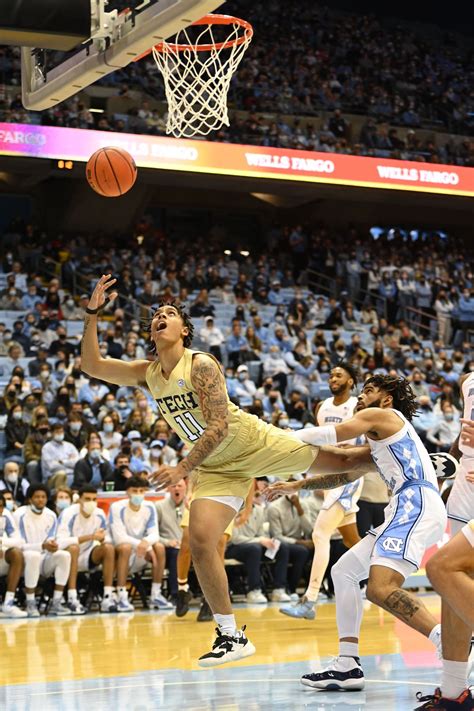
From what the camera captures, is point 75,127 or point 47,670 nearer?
point 47,670

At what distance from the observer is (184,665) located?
7.55 meters

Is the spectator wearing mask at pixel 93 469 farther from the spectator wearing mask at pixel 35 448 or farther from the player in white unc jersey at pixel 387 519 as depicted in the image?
the player in white unc jersey at pixel 387 519

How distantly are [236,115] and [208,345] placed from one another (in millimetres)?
7168

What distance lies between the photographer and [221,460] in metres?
6.34

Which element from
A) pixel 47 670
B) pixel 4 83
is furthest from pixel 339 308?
pixel 47 670

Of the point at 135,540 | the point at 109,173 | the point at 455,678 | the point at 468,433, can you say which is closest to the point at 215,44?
the point at 109,173

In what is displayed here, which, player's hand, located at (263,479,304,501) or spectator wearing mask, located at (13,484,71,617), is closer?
player's hand, located at (263,479,304,501)

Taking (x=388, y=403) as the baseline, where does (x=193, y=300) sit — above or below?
above

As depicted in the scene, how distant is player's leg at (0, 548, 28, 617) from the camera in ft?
34.8

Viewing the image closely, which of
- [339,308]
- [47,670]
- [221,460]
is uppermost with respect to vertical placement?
[339,308]

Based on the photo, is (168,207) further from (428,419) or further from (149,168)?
(428,419)

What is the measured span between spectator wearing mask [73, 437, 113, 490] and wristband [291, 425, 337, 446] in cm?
615

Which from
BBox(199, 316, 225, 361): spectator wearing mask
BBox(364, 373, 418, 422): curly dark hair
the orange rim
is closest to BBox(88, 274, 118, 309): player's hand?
BBox(364, 373, 418, 422): curly dark hair

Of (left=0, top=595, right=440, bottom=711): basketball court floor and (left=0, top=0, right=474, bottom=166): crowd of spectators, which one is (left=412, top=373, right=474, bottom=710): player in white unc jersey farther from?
(left=0, top=0, right=474, bottom=166): crowd of spectators
